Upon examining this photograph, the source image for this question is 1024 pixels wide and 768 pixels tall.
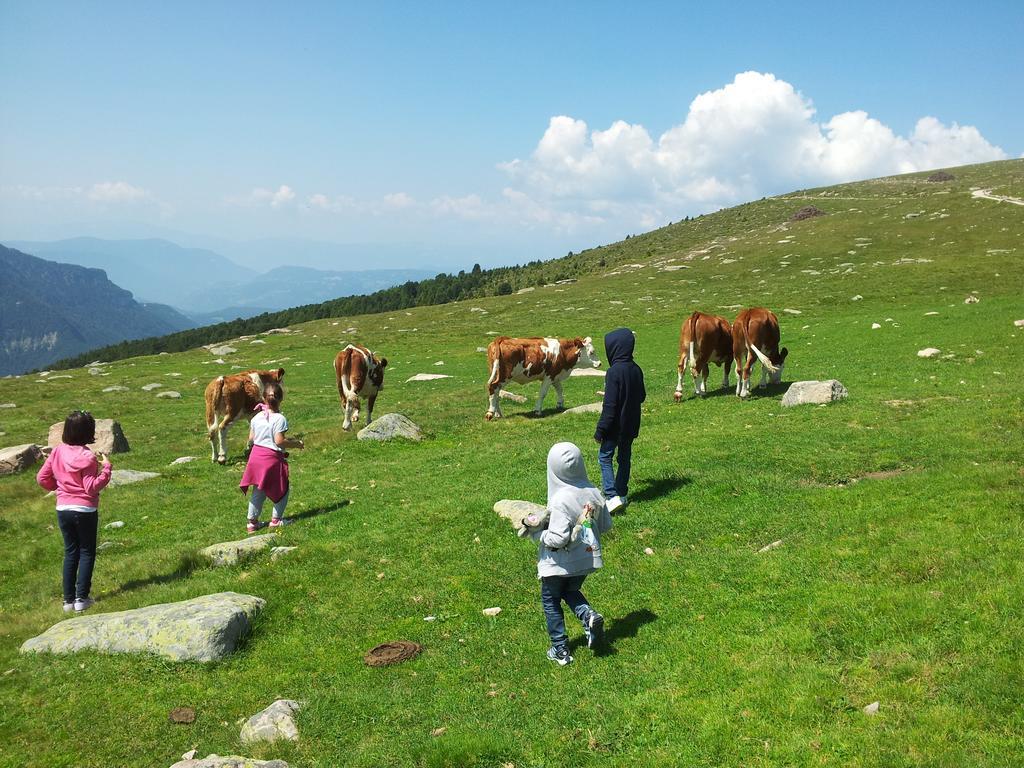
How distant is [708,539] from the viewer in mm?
11055

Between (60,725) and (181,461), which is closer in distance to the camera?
(60,725)

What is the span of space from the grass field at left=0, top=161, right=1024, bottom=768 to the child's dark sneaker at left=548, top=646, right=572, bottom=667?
198 millimetres

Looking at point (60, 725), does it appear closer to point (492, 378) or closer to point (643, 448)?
point (643, 448)

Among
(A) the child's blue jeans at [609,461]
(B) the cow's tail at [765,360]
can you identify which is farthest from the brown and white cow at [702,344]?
(A) the child's blue jeans at [609,461]

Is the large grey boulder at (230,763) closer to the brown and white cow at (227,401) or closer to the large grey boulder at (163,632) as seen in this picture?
the large grey boulder at (163,632)

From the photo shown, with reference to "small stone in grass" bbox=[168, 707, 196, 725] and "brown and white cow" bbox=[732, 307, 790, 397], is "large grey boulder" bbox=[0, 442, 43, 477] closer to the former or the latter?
"small stone in grass" bbox=[168, 707, 196, 725]

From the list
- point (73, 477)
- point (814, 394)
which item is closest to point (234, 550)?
Answer: point (73, 477)

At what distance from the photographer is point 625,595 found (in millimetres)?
9594

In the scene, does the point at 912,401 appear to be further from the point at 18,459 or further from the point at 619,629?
the point at 18,459

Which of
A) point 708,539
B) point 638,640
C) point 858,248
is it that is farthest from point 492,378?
point 858,248

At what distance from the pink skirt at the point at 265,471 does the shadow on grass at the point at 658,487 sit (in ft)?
24.6

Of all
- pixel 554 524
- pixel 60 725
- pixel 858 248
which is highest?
pixel 858 248

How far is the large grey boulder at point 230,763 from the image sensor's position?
6.43 metres

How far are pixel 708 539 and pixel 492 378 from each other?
43.3 ft
